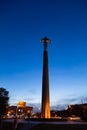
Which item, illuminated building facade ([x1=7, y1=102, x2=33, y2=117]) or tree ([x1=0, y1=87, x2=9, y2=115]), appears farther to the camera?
tree ([x1=0, y1=87, x2=9, y2=115])

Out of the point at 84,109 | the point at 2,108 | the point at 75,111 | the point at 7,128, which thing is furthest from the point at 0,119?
the point at 75,111

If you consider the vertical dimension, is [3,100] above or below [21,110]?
above

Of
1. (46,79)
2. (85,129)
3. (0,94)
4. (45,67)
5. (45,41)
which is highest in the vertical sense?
(45,41)

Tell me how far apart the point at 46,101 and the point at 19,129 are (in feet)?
93.2

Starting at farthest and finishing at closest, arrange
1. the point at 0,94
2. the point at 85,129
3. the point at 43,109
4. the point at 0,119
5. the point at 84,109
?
the point at 84,109
the point at 43,109
the point at 0,94
the point at 85,129
the point at 0,119

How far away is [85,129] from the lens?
24578 millimetres

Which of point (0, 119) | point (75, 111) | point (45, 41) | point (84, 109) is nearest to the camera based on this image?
point (0, 119)

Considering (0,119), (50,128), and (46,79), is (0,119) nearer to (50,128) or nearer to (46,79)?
(50,128)

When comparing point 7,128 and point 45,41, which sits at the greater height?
point 45,41

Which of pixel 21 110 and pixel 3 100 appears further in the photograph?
pixel 3 100

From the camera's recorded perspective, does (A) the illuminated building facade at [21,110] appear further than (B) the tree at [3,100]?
No

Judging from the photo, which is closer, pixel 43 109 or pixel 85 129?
pixel 85 129

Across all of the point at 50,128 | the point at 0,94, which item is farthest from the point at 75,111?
the point at 50,128

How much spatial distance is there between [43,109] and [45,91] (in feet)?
15.4
